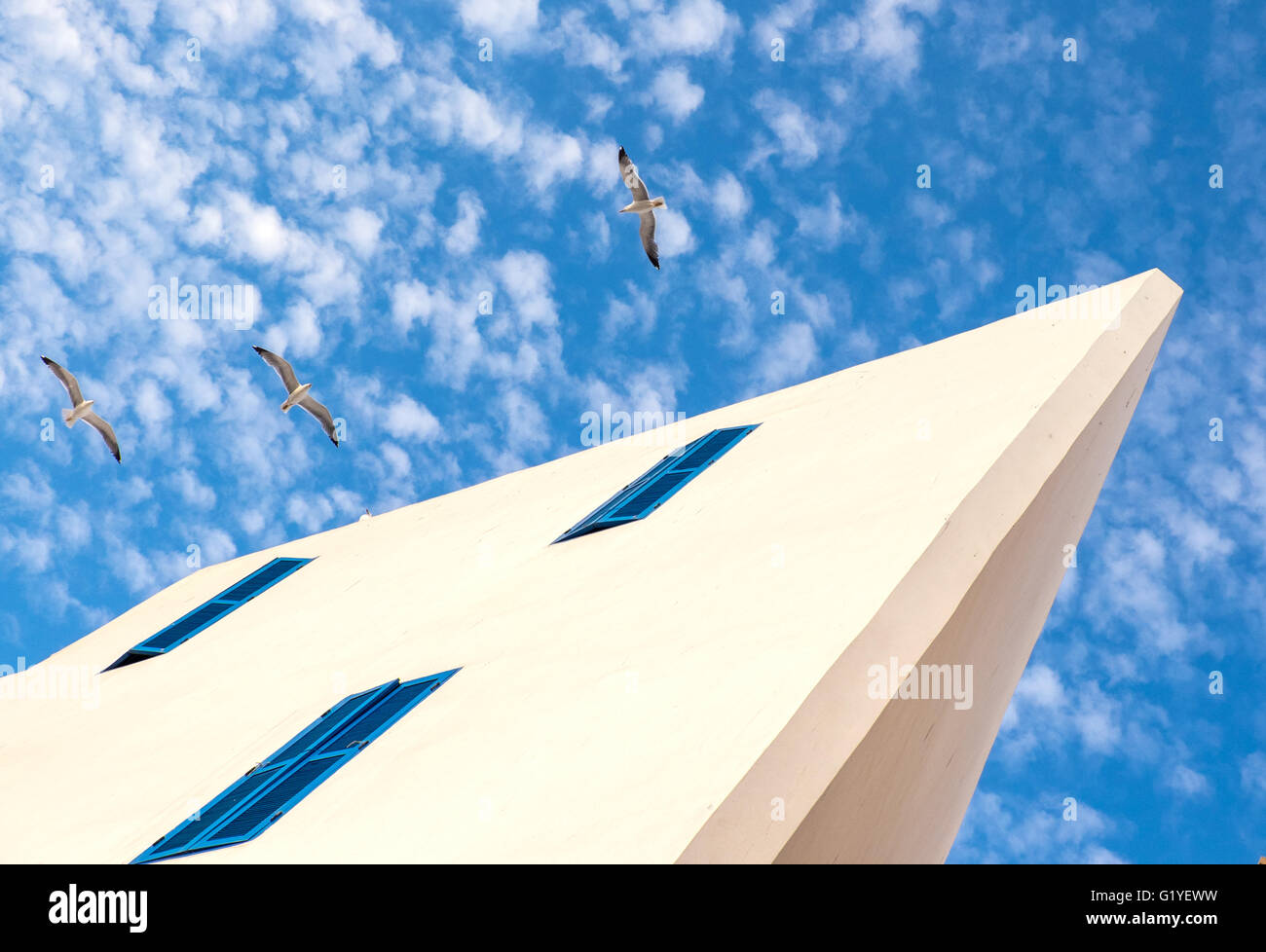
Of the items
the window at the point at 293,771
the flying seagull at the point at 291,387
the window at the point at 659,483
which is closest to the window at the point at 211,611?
the flying seagull at the point at 291,387

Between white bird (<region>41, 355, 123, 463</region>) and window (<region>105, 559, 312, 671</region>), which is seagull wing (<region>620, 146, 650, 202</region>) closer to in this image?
window (<region>105, 559, 312, 671</region>)

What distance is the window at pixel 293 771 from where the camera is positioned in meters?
7.05

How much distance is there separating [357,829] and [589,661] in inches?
59.0

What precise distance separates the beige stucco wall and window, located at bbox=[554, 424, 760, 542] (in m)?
0.21

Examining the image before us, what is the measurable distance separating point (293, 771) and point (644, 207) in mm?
9851

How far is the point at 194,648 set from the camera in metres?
12.2

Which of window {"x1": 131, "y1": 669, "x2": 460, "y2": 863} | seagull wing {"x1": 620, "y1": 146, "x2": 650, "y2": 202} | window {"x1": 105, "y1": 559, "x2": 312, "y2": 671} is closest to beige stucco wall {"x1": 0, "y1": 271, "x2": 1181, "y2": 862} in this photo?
window {"x1": 131, "y1": 669, "x2": 460, "y2": 863}

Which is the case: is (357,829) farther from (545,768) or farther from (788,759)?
(788,759)

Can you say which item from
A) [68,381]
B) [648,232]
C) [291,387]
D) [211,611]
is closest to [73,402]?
[68,381]

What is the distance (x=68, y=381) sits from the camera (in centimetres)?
1778

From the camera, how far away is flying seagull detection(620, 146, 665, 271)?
49.6 feet

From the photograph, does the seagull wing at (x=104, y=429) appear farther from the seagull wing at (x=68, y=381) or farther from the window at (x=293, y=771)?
the window at (x=293, y=771)

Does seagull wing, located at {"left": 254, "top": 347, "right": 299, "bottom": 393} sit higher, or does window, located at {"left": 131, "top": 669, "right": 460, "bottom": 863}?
seagull wing, located at {"left": 254, "top": 347, "right": 299, "bottom": 393}
